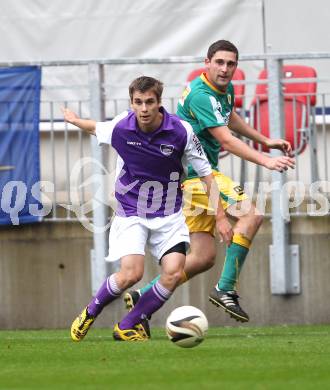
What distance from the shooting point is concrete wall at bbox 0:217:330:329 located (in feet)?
44.8

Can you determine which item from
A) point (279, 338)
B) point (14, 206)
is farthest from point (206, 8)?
point (279, 338)

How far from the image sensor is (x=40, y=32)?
16500 mm

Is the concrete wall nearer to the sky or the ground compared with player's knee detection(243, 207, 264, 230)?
nearer to the ground

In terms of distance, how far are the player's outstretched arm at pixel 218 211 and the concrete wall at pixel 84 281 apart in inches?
117

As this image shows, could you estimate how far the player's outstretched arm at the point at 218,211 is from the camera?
1047 centimetres

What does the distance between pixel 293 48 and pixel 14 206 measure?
3794 mm

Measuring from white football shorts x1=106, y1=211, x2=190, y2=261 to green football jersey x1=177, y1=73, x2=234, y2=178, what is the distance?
0.99 metres

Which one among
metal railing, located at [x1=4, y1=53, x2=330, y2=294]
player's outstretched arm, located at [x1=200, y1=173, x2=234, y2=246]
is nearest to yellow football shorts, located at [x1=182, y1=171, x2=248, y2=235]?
player's outstretched arm, located at [x1=200, y1=173, x2=234, y2=246]

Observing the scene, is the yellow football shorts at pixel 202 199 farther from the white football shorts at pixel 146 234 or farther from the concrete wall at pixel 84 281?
the concrete wall at pixel 84 281

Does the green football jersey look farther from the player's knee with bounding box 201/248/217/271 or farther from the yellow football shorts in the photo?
the player's knee with bounding box 201/248/217/271

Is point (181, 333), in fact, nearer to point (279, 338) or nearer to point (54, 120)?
point (279, 338)

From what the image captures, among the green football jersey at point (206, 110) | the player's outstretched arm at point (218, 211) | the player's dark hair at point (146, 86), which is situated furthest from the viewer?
the green football jersey at point (206, 110)

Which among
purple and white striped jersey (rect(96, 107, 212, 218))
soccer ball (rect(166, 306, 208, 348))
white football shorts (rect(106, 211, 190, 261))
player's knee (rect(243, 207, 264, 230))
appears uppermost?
purple and white striped jersey (rect(96, 107, 212, 218))

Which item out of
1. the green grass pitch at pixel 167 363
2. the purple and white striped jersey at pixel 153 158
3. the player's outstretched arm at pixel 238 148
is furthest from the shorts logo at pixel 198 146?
the green grass pitch at pixel 167 363
